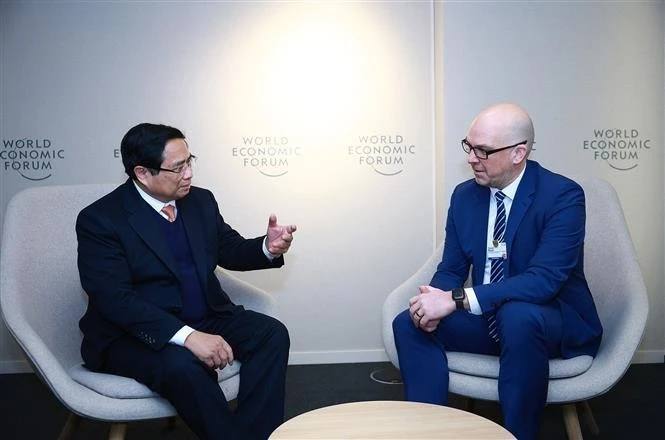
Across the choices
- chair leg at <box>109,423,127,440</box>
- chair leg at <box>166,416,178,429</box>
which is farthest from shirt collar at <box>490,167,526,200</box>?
chair leg at <box>166,416,178,429</box>

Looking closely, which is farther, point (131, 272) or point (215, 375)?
point (131, 272)

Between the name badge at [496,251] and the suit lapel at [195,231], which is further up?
the suit lapel at [195,231]

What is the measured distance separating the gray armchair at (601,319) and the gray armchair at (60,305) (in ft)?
2.80

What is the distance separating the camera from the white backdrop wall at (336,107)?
422 centimetres

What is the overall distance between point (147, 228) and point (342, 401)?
162cm

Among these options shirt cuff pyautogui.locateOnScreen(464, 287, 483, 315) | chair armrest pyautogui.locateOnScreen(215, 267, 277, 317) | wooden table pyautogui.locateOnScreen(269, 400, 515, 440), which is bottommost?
wooden table pyautogui.locateOnScreen(269, 400, 515, 440)

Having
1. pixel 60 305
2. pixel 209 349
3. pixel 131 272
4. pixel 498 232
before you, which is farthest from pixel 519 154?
pixel 60 305

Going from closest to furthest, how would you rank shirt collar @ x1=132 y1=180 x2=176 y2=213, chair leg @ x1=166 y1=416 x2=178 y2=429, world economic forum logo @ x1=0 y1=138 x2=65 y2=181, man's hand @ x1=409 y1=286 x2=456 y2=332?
1. man's hand @ x1=409 y1=286 x2=456 y2=332
2. shirt collar @ x1=132 y1=180 x2=176 y2=213
3. chair leg @ x1=166 y1=416 x2=178 y2=429
4. world economic forum logo @ x1=0 y1=138 x2=65 y2=181

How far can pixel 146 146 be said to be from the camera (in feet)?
9.20

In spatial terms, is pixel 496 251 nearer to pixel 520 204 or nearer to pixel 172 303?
pixel 520 204

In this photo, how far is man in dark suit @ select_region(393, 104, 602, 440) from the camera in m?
2.49

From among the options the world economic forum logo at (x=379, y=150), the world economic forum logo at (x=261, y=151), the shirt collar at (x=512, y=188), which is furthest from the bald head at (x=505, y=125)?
the world economic forum logo at (x=261, y=151)

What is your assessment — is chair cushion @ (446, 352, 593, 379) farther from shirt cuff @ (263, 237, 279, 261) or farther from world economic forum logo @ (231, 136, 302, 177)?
world economic forum logo @ (231, 136, 302, 177)

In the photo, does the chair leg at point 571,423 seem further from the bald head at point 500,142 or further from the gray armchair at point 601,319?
the bald head at point 500,142
